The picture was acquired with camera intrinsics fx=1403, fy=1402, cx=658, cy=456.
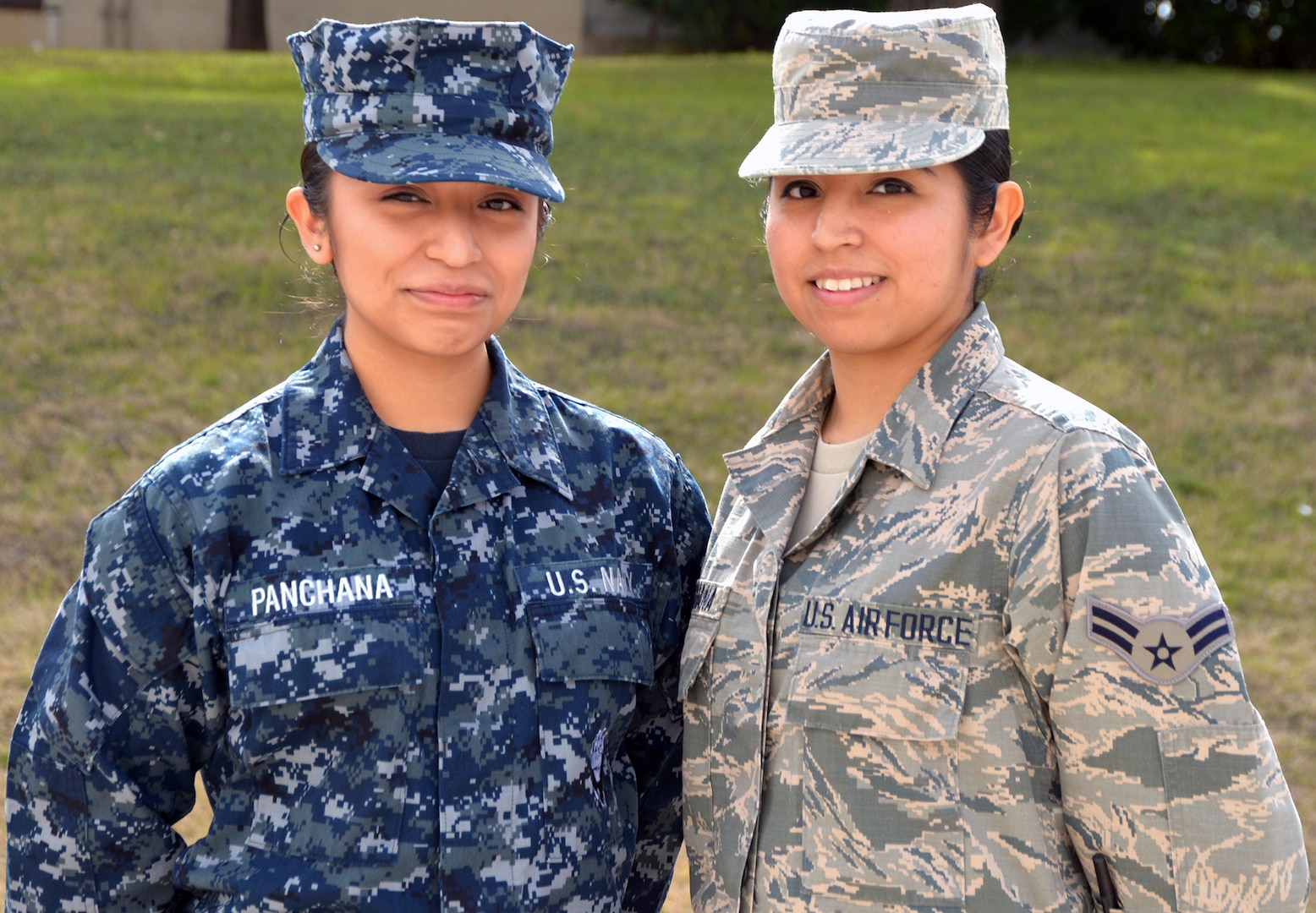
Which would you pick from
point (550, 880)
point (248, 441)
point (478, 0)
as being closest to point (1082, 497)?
point (550, 880)

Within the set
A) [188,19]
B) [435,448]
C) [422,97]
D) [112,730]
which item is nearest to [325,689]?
[112,730]

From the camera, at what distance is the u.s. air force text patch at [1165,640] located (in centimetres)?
173

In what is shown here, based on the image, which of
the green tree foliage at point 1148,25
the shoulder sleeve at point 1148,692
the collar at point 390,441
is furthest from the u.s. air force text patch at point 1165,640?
the green tree foliage at point 1148,25

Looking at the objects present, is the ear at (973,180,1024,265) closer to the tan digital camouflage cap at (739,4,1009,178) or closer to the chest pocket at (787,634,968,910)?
the tan digital camouflage cap at (739,4,1009,178)

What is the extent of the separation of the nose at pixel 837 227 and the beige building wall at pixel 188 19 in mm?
19164

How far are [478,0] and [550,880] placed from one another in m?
20.0

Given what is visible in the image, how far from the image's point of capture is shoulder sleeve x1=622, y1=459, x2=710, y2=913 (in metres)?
2.34

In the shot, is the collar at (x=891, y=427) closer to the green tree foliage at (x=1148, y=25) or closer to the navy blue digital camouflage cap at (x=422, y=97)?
the navy blue digital camouflage cap at (x=422, y=97)

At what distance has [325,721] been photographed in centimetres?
200

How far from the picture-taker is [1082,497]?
1793 millimetres

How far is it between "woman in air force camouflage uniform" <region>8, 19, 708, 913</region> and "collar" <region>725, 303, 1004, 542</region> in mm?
257

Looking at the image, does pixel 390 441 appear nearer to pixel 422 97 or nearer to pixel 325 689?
pixel 325 689

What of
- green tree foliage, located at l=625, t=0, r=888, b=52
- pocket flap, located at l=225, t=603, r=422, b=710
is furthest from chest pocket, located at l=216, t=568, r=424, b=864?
green tree foliage, located at l=625, t=0, r=888, b=52

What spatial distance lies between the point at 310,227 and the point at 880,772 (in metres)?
1.19
